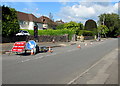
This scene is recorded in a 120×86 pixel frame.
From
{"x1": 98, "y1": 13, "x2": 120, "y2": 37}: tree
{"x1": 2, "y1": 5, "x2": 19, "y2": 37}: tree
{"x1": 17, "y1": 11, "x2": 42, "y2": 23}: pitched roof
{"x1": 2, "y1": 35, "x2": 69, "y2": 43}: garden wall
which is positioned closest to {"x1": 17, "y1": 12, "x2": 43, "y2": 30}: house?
{"x1": 17, "y1": 11, "x2": 42, "y2": 23}: pitched roof

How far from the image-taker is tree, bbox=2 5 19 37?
1008 inches

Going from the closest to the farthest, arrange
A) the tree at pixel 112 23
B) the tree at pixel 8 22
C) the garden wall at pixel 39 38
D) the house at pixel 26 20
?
the tree at pixel 8 22
the garden wall at pixel 39 38
the house at pixel 26 20
the tree at pixel 112 23

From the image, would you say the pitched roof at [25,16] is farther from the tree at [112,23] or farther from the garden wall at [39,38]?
the tree at [112,23]

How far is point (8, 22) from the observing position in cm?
2594

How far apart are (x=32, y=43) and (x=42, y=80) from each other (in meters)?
10.9

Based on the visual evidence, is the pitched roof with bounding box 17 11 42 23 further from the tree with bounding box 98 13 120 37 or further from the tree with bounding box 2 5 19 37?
the tree with bounding box 98 13 120 37

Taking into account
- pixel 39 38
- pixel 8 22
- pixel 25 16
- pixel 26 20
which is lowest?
pixel 39 38

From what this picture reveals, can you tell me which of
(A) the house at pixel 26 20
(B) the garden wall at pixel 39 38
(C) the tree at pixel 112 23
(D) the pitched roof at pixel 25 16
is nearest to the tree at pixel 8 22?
(B) the garden wall at pixel 39 38

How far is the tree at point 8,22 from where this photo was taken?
25.6 m

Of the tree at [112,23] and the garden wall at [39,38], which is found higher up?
the tree at [112,23]

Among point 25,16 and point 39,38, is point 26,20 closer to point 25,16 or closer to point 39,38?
point 25,16

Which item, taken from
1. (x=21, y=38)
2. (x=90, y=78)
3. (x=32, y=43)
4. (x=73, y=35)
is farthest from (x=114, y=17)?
(x=90, y=78)

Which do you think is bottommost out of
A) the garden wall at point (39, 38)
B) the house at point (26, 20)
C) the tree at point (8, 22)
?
the garden wall at point (39, 38)

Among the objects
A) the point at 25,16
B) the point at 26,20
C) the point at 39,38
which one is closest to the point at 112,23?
the point at 25,16
